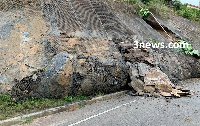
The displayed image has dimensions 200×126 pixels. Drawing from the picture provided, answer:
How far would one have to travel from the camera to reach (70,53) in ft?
26.7

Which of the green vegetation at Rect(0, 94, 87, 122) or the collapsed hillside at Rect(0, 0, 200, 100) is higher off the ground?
the collapsed hillside at Rect(0, 0, 200, 100)

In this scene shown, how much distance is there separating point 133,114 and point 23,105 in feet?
9.47

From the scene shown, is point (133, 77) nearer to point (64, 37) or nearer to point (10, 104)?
point (64, 37)

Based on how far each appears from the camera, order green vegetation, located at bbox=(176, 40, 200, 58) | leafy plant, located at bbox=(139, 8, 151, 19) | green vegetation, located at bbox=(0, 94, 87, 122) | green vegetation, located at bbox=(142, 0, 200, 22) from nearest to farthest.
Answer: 1. green vegetation, located at bbox=(0, 94, 87, 122)
2. green vegetation, located at bbox=(176, 40, 200, 58)
3. leafy plant, located at bbox=(139, 8, 151, 19)
4. green vegetation, located at bbox=(142, 0, 200, 22)

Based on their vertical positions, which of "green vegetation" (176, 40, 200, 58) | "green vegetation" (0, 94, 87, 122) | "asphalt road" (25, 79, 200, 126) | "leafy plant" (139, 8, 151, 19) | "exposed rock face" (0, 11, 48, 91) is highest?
"leafy plant" (139, 8, 151, 19)

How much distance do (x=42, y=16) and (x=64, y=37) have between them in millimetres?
1305

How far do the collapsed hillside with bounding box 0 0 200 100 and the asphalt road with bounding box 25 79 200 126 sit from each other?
2.62 feet

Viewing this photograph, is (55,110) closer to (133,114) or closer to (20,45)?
(133,114)

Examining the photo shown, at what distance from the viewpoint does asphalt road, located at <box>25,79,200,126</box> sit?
6.00 meters

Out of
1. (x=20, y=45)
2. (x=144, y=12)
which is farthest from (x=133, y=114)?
(x=144, y=12)

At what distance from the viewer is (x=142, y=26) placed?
13.8 m

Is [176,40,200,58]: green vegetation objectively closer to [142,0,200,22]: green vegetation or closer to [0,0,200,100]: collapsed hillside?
[0,0,200,100]: collapsed hillside

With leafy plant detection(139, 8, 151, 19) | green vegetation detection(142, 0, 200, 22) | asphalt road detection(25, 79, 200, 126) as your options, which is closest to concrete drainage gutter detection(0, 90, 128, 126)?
asphalt road detection(25, 79, 200, 126)

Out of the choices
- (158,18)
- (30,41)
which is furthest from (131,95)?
(158,18)
